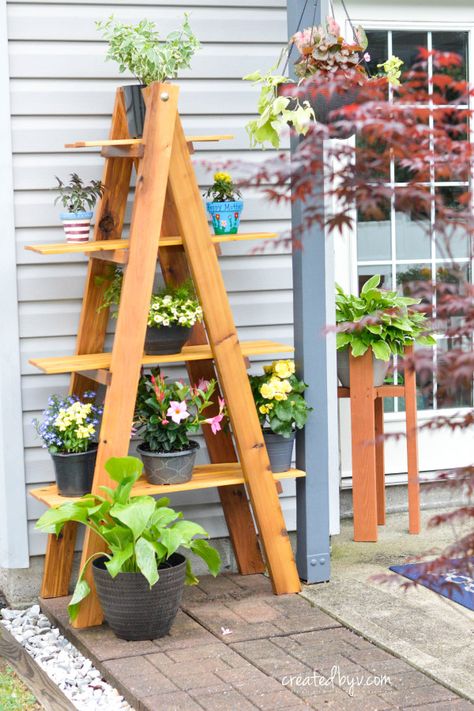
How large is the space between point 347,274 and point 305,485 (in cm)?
126

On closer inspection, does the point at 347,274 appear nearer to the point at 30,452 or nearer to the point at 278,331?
the point at 278,331

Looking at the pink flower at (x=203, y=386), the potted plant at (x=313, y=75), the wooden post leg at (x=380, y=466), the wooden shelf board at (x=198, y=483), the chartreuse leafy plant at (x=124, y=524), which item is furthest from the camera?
the wooden post leg at (x=380, y=466)

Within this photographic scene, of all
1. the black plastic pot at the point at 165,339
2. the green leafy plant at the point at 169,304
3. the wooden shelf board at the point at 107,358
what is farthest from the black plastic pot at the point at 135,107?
the wooden shelf board at the point at 107,358

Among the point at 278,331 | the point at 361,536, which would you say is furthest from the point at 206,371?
the point at 361,536

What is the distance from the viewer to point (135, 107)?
3.91m

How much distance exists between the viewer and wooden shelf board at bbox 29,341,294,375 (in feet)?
12.7

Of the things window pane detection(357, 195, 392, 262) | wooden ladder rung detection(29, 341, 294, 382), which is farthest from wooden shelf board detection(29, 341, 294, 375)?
window pane detection(357, 195, 392, 262)

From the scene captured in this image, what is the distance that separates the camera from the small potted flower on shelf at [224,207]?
4.15 meters

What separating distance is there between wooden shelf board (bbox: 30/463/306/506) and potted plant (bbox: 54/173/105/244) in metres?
0.95

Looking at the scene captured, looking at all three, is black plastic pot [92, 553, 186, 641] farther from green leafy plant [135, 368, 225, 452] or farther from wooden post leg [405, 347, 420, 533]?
wooden post leg [405, 347, 420, 533]

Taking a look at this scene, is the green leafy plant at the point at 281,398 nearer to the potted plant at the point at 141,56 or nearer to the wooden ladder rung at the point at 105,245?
the wooden ladder rung at the point at 105,245

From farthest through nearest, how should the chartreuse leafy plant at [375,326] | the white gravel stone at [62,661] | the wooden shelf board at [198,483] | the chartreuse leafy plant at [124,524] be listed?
the chartreuse leafy plant at [375,326]
the wooden shelf board at [198,483]
the chartreuse leafy plant at [124,524]
the white gravel stone at [62,661]

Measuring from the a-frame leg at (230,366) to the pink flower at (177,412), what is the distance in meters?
0.17

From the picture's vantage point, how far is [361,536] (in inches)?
187
